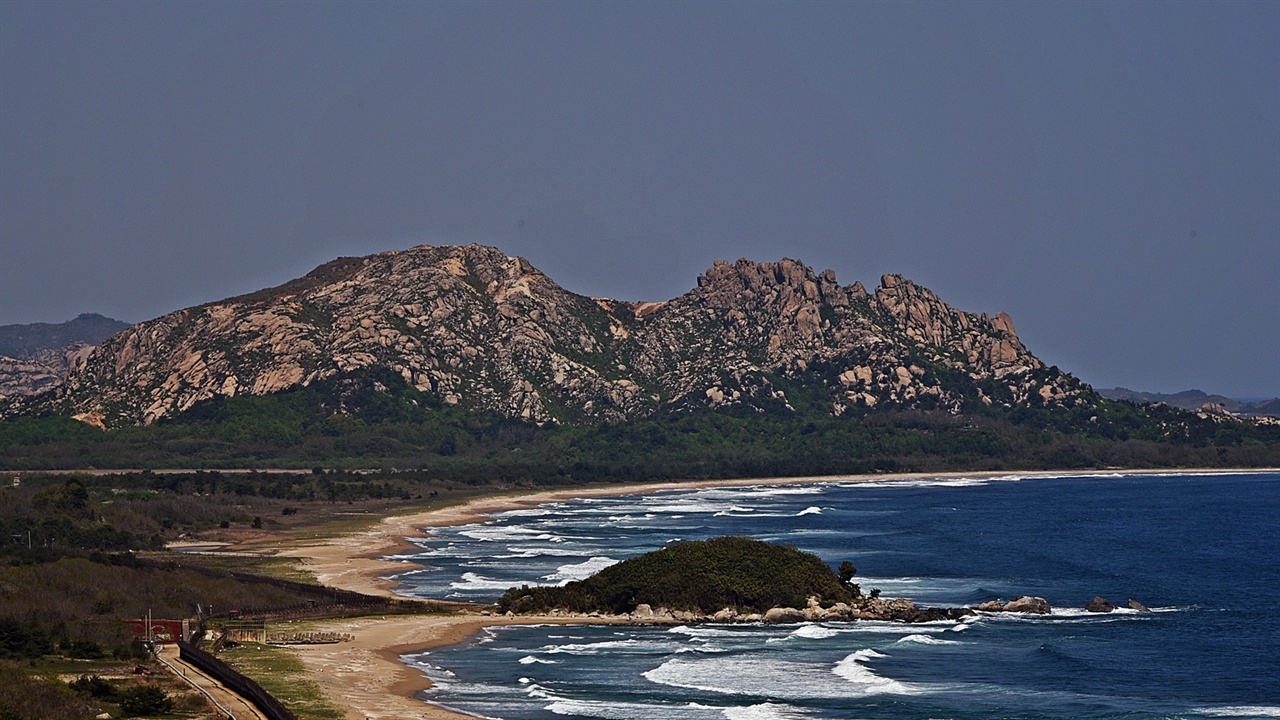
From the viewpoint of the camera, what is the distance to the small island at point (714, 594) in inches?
3137

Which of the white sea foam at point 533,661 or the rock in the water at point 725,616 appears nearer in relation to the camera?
the white sea foam at point 533,661

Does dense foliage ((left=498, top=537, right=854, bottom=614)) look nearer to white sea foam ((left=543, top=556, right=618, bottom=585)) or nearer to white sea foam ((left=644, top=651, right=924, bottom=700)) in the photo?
white sea foam ((left=543, top=556, right=618, bottom=585))

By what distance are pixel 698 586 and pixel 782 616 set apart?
4.55m

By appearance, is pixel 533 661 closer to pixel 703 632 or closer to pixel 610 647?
pixel 610 647

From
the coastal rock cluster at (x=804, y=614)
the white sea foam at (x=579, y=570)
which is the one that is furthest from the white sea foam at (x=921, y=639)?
the white sea foam at (x=579, y=570)

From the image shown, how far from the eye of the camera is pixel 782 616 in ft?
260

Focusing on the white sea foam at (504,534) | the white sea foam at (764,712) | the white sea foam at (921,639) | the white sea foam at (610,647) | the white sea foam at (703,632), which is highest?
the white sea foam at (504,534)

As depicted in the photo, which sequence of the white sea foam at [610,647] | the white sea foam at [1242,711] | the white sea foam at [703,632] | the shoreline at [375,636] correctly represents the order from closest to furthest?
the shoreline at [375,636] < the white sea foam at [1242,711] < the white sea foam at [610,647] < the white sea foam at [703,632]

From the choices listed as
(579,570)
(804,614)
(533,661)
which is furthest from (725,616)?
(579,570)

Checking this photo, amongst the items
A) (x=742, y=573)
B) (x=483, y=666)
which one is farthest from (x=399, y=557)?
(x=483, y=666)

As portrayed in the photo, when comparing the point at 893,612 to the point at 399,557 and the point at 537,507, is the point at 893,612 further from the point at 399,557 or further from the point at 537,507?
the point at 537,507

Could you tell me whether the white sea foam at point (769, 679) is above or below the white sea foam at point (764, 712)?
above

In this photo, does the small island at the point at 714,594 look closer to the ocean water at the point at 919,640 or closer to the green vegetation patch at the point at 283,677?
the ocean water at the point at 919,640

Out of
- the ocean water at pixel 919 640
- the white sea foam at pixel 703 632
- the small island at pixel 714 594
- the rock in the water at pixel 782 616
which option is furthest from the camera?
the small island at pixel 714 594
